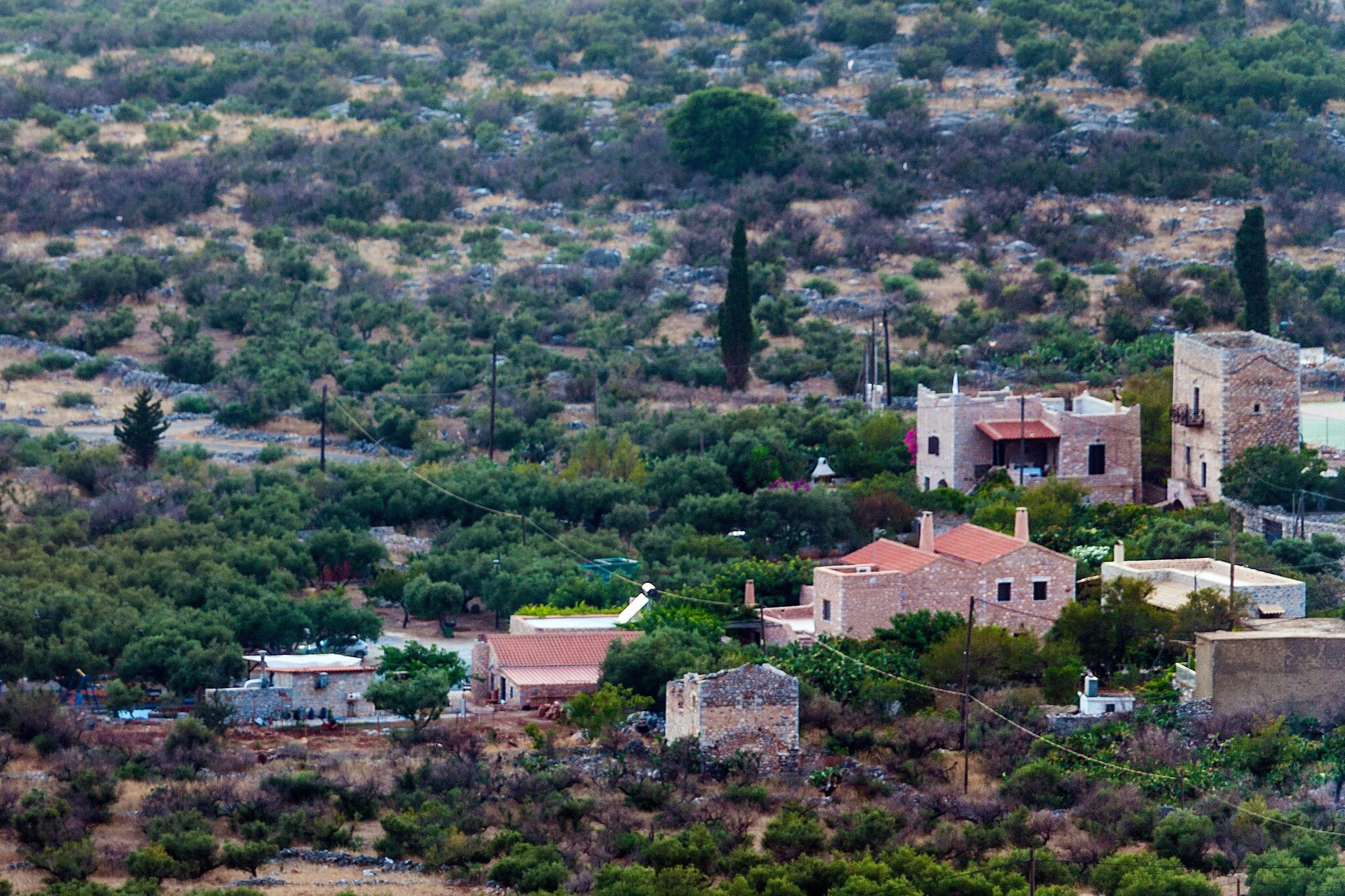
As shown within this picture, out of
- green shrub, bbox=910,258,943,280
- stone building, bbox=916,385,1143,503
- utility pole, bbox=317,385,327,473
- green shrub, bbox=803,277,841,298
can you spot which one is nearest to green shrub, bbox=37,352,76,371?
utility pole, bbox=317,385,327,473

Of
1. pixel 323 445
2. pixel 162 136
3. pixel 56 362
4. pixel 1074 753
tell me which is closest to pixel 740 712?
pixel 1074 753

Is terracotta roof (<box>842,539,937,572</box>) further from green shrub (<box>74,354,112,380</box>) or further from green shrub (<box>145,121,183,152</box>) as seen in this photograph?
green shrub (<box>145,121,183,152</box>)

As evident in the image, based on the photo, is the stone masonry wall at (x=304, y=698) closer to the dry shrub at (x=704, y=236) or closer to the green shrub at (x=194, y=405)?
the green shrub at (x=194, y=405)

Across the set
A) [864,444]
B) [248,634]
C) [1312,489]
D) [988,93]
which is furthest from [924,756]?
[988,93]

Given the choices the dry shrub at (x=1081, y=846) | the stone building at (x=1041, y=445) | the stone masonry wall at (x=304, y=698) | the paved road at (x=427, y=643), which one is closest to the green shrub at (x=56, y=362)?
the paved road at (x=427, y=643)

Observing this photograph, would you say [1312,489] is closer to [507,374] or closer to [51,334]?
[507,374]

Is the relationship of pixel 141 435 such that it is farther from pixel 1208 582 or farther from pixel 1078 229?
pixel 1078 229
